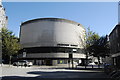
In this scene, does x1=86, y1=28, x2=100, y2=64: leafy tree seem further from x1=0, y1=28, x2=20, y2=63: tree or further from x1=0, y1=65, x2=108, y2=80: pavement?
x1=0, y1=28, x2=20, y2=63: tree

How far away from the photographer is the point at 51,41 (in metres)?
72.8

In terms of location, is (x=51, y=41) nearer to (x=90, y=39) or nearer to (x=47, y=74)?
(x=90, y=39)

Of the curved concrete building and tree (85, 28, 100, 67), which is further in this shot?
the curved concrete building

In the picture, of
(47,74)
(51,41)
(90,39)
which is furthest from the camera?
(51,41)

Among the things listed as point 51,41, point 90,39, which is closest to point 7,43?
point 90,39

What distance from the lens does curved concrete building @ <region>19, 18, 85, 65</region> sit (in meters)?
70.7

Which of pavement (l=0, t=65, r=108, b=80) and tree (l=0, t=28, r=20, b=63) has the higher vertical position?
tree (l=0, t=28, r=20, b=63)

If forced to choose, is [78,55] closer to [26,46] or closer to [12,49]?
[26,46]

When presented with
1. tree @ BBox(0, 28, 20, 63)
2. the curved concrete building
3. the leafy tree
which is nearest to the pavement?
the leafy tree

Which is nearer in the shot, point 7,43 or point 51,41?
point 7,43

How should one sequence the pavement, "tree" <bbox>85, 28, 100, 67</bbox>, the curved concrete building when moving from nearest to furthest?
1. the pavement
2. "tree" <bbox>85, 28, 100, 67</bbox>
3. the curved concrete building

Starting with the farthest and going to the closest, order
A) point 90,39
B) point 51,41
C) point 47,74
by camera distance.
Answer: point 51,41 → point 90,39 → point 47,74

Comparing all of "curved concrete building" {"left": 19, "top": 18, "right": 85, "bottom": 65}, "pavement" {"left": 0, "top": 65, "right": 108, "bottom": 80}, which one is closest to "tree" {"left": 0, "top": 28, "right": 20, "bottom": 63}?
"pavement" {"left": 0, "top": 65, "right": 108, "bottom": 80}

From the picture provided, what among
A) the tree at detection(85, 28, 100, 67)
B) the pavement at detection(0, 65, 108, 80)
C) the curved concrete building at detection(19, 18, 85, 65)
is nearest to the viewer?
the pavement at detection(0, 65, 108, 80)
